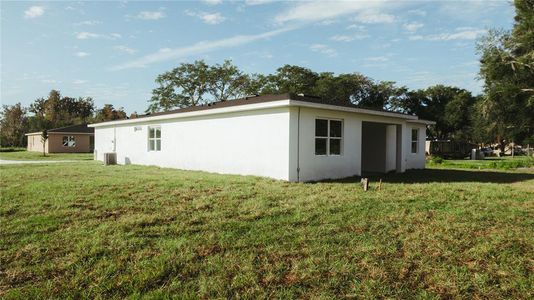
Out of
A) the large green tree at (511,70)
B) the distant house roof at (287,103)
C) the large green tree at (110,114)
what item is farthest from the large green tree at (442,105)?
the large green tree at (110,114)

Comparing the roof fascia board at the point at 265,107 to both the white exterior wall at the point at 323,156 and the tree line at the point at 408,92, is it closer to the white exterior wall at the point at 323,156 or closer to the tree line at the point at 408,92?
the white exterior wall at the point at 323,156

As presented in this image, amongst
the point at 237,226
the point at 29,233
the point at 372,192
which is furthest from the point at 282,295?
the point at 372,192

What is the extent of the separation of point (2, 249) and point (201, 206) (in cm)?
331

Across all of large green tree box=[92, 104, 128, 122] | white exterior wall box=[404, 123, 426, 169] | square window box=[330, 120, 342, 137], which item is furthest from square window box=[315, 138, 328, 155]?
large green tree box=[92, 104, 128, 122]

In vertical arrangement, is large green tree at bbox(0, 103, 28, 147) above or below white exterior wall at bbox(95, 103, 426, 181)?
above

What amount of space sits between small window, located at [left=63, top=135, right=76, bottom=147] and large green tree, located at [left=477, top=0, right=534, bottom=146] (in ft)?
134

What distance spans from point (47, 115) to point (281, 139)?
68259mm

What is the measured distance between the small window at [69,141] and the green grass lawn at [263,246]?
35.9 metres

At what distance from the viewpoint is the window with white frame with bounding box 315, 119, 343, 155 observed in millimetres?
12156

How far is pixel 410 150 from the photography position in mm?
18594

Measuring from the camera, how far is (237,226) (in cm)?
570

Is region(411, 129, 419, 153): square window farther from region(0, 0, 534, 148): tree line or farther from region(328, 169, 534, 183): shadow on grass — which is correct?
region(0, 0, 534, 148): tree line

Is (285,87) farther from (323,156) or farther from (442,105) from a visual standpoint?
(323,156)

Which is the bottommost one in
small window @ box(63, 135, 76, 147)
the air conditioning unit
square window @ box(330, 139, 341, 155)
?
the air conditioning unit
